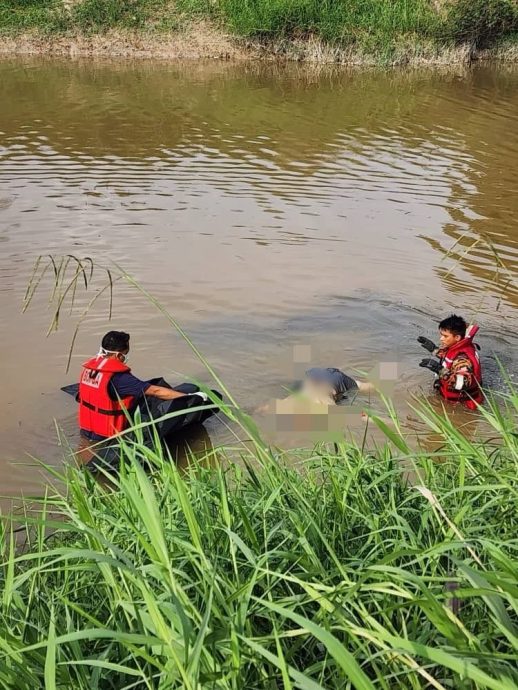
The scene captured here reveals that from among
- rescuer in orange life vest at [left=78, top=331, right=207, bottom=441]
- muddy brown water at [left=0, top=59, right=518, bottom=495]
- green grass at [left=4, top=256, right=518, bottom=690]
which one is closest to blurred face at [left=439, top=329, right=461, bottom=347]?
muddy brown water at [left=0, top=59, right=518, bottom=495]

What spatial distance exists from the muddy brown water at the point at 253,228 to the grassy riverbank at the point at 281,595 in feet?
3.51

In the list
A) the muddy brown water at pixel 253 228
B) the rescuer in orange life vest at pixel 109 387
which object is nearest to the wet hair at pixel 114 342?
the rescuer in orange life vest at pixel 109 387

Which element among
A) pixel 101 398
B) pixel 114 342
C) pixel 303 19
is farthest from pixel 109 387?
pixel 303 19

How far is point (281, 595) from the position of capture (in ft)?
Result: 7.86

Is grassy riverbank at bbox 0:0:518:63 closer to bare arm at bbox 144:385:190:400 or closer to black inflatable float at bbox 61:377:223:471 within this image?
black inflatable float at bbox 61:377:223:471

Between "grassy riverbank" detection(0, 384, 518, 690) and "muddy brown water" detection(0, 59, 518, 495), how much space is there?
1.07m

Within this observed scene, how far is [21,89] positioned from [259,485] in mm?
19353

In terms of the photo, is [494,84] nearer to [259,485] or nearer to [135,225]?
[135,225]

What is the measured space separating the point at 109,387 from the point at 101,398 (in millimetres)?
96

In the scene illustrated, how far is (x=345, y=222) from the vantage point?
10938mm

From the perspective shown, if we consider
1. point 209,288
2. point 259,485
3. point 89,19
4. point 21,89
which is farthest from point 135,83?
point 259,485

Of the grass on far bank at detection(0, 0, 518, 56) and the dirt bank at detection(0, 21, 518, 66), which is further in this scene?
the dirt bank at detection(0, 21, 518, 66)

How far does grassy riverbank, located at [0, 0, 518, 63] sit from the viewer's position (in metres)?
25.0

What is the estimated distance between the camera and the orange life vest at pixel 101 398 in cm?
512
